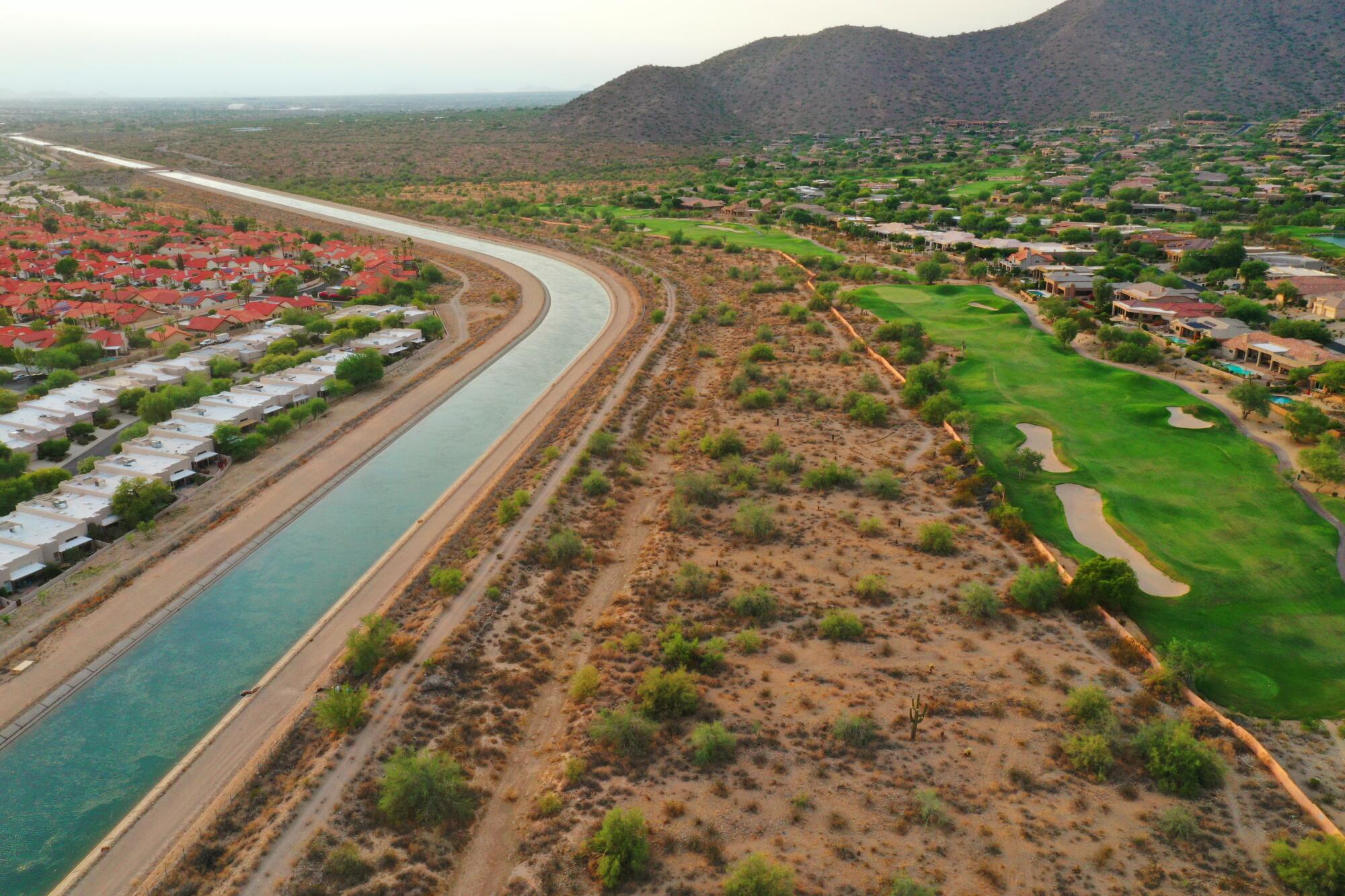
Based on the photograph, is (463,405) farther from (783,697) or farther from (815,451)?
(783,697)

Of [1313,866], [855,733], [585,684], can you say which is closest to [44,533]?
[585,684]

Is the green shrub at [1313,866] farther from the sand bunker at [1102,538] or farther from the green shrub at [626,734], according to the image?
the green shrub at [626,734]

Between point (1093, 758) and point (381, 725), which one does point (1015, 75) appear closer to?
point (1093, 758)

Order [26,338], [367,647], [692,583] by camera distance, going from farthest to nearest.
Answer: [26,338]
[692,583]
[367,647]

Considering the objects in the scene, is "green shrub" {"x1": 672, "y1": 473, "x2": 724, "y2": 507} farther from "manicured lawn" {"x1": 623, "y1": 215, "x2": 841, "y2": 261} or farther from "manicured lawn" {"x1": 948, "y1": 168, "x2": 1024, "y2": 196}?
"manicured lawn" {"x1": 948, "y1": 168, "x2": 1024, "y2": 196}

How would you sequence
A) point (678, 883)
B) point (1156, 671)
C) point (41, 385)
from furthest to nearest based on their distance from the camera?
point (41, 385), point (1156, 671), point (678, 883)

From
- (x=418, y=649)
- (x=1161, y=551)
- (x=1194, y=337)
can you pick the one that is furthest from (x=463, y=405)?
(x=1194, y=337)

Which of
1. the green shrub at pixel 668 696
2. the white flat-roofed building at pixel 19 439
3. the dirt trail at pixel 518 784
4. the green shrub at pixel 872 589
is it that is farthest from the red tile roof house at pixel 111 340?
the green shrub at pixel 872 589

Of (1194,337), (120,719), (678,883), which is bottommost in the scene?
(120,719)
